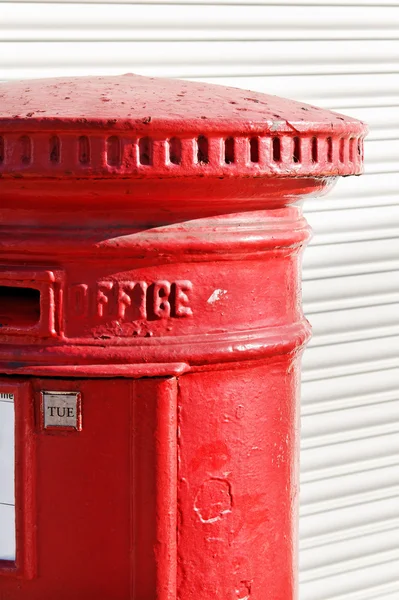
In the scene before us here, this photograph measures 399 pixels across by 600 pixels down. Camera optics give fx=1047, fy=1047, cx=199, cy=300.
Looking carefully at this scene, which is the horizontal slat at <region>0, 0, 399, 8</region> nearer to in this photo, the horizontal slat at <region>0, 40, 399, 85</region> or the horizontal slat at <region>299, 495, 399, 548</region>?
the horizontal slat at <region>0, 40, 399, 85</region>

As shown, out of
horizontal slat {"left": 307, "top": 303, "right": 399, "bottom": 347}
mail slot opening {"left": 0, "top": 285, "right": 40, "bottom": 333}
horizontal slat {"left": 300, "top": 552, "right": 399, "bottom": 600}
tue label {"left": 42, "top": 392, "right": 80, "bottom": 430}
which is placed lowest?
horizontal slat {"left": 300, "top": 552, "right": 399, "bottom": 600}

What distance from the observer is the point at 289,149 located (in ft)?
7.02

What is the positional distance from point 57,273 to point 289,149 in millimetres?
538

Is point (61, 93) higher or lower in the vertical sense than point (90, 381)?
higher

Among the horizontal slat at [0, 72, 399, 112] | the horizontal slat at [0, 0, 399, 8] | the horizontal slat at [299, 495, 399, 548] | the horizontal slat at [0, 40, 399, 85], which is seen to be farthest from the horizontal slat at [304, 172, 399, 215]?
the horizontal slat at [299, 495, 399, 548]

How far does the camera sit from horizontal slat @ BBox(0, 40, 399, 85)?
151 inches

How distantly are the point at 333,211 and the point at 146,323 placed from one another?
245 centimetres

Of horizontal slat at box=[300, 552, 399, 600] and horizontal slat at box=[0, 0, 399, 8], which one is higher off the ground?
horizontal slat at box=[0, 0, 399, 8]

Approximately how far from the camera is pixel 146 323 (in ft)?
7.16

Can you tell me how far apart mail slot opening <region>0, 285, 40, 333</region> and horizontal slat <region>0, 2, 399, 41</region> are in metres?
1.78

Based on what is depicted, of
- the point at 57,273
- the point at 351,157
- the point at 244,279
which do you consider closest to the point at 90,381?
the point at 57,273

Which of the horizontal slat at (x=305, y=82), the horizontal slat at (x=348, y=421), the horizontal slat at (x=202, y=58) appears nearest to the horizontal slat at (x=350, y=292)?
the horizontal slat at (x=348, y=421)

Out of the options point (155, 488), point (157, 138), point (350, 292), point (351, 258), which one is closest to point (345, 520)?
point (350, 292)

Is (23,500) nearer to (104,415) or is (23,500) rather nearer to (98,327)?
(104,415)
